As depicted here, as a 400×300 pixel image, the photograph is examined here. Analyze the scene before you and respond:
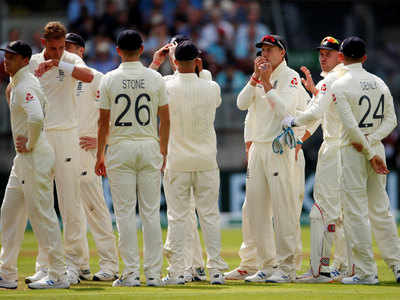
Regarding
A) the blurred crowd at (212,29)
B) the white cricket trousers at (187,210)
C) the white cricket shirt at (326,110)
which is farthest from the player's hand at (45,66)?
the blurred crowd at (212,29)

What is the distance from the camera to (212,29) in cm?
1859

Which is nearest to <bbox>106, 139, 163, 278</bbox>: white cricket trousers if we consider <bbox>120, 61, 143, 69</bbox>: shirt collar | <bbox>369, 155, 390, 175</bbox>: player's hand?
<bbox>120, 61, 143, 69</bbox>: shirt collar

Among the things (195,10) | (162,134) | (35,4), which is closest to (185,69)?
(162,134)

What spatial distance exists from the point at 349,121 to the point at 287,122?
66 cm

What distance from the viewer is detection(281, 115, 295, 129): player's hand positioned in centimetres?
846

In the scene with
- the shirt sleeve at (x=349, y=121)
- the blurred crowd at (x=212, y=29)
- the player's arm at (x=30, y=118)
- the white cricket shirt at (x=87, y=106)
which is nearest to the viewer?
the player's arm at (x=30, y=118)

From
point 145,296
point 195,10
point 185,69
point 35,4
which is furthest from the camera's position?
point 35,4

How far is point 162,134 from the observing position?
827 centimetres

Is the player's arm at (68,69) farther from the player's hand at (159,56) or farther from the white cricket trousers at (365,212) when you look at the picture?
the white cricket trousers at (365,212)

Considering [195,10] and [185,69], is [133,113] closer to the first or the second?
[185,69]

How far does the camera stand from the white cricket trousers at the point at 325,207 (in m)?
8.70

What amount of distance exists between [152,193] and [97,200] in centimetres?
122

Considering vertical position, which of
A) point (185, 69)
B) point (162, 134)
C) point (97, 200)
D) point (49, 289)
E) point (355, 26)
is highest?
point (355, 26)

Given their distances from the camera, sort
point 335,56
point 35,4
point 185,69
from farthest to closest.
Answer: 1. point 35,4
2. point 335,56
3. point 185,69
